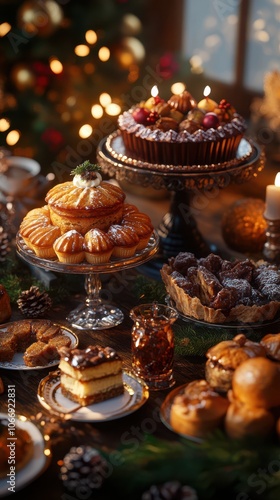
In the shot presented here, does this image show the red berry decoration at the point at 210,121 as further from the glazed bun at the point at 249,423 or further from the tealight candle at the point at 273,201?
the glazed bun at the point at 249,423

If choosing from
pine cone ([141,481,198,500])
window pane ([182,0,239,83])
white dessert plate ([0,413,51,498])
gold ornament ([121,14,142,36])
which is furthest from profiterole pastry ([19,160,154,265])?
window pane ([182,0,239,83])

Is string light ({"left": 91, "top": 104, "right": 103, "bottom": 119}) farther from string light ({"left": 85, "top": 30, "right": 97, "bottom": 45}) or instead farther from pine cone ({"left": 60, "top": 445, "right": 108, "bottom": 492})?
pine cone ({"left": 60, "top": 445, "right": 108, "bottom": 492})

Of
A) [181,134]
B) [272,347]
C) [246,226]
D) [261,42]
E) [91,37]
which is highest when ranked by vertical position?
[181,134]

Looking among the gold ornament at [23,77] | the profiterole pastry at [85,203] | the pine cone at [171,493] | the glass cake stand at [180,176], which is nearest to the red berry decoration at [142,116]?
the glass cake stand at [180,176]

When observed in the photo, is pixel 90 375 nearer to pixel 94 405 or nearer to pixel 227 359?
pixel 94 405

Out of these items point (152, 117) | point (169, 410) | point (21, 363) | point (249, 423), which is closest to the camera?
point (249, 423)

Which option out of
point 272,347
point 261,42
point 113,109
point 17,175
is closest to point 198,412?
point 272,347
